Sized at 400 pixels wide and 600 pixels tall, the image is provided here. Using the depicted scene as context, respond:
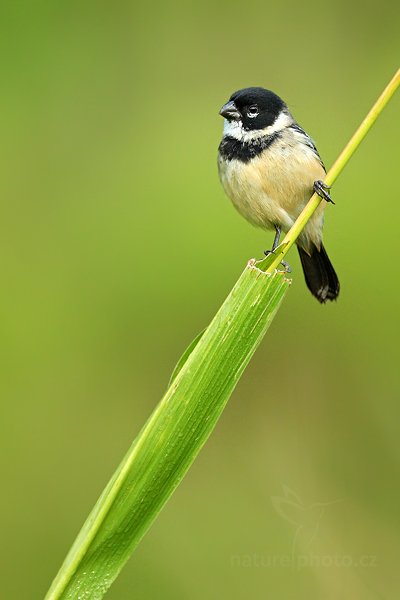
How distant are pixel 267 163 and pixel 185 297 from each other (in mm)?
2190

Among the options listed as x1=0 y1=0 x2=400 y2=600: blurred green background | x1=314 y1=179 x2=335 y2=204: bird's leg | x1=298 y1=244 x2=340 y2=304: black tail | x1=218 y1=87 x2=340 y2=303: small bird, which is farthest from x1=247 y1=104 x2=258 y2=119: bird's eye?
x1=0 y1=0 x2=400 y2=600: blurred green background

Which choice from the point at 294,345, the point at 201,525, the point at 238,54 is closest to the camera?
the point at 201,525

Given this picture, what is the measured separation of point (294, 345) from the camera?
Result: 17.2 ft

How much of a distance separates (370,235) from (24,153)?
233 centimetres

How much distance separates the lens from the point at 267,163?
3.44m

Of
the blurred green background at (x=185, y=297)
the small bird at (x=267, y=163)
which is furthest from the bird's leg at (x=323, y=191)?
the blurred green background at (x=185, y=297)

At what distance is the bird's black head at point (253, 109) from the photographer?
11.5 ft

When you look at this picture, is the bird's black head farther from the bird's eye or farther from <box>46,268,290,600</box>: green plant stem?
<box>46,268,290,600</box>: green plant stem

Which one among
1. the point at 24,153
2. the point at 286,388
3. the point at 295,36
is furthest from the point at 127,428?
the point at 295,36

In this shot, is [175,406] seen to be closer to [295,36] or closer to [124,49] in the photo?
[295,36]

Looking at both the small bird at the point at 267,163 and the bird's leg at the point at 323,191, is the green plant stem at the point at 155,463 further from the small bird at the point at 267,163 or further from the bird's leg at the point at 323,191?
the small bird at the point at 267,163

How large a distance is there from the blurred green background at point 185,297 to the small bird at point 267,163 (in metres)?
1.27

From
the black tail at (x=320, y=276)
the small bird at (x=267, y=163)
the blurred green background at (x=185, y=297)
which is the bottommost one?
the blurred green background at (x=185, y=297)

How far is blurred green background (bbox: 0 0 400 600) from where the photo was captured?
14.9ft
